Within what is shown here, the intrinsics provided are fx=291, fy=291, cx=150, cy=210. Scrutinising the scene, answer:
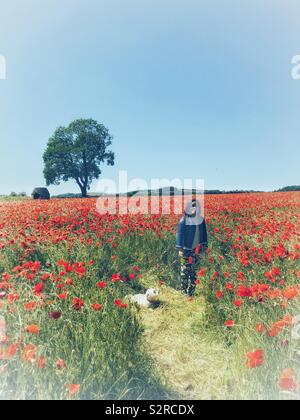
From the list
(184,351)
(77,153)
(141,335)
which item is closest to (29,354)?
(141,335)

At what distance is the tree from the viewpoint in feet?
61.6

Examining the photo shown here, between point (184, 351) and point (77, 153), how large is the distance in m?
17.8

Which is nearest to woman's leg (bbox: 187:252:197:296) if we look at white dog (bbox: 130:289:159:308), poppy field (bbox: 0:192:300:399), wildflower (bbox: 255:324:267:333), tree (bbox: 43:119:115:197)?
poppy field (bbox: 0:192:300:399)

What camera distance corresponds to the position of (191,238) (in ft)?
17.1

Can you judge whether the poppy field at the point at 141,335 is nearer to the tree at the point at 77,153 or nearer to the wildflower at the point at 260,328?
the wildflower at the point at 260,328

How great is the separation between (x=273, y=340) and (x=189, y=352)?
1363 mm

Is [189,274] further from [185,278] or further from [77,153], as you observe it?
[77,153]

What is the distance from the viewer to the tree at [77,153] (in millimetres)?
18781

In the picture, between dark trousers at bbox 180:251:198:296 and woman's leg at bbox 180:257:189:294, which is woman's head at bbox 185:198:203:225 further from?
woman's leg at bbox 180:257:189:294

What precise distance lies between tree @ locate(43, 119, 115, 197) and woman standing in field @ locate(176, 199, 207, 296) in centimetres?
1422

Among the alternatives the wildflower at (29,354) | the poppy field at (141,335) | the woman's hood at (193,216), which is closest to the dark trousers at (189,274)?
the poppy field at (141,335)
